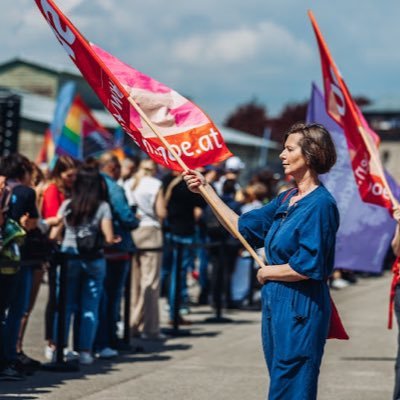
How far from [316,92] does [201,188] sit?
24.3 ft

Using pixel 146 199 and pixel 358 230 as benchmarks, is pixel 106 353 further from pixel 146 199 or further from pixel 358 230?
pixel 358 230

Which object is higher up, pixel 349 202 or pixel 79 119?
pixel 79 119

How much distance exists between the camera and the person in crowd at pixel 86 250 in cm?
1105

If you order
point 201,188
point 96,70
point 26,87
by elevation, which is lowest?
point 201,188

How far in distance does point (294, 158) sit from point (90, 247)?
Answer: 4.92 meters

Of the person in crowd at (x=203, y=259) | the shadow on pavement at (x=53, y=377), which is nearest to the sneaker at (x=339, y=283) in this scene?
the person in crowd at (x=203, y=259)

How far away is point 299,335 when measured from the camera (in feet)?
20.3

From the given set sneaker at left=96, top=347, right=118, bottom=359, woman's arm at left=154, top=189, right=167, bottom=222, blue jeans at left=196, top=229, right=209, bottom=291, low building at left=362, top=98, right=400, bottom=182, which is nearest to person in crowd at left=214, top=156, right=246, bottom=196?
blue jeans at left=196, top=229, right=209, bottom=291

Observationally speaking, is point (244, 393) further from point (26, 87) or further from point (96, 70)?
point (26, 87)

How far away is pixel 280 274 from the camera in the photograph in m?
6.21

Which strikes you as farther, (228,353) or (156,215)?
(156,215)

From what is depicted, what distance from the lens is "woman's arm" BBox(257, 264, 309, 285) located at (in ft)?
20.2

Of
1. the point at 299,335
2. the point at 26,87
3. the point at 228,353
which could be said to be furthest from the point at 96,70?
the point at 26,87

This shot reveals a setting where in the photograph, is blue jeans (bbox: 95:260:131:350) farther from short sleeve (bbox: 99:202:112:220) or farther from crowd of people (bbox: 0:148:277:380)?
short sleeve (bbox: 99:202:112:220)
